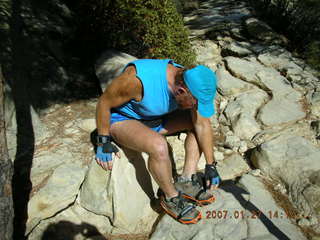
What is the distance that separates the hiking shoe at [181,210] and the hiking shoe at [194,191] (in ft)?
0.55

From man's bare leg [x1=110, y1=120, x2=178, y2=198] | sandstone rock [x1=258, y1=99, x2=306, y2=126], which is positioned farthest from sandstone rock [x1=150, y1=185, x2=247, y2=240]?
sandstone rock [x1=258, y1=99, x2=306, y2=126]

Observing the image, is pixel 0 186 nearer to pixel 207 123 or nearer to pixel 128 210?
pixel 128 210

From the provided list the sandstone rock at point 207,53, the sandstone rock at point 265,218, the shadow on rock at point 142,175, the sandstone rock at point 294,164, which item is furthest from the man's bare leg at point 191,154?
the sandstone rock at point 207,53

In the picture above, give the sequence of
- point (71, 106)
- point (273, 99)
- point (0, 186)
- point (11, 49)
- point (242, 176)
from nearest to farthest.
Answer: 1. point (0, 186)
2. point (242, 176)
3. point (11, 49)
4. point (71, 106)
5. point (273, 99)

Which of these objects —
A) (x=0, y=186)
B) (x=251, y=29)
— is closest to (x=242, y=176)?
(x=0, y=186)

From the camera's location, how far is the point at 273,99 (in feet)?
15.4

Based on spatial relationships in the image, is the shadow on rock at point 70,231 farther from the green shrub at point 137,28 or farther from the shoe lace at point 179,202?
the green shrub at point 137,28

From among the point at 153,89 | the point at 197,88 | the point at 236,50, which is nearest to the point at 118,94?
the point at 153,89

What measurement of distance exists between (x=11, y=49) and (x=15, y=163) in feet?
→ 5.27

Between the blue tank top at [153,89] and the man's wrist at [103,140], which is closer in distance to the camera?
the blue tank top at [153,89]

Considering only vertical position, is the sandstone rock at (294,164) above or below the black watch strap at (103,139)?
below

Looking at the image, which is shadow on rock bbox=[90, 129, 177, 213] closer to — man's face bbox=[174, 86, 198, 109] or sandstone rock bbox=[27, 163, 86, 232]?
sandstone rock bbox=[27, 163, 86, 232]

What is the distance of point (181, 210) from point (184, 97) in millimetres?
1191

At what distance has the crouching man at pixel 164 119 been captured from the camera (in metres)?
2.62
